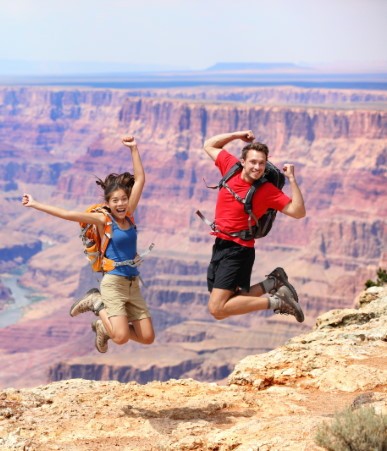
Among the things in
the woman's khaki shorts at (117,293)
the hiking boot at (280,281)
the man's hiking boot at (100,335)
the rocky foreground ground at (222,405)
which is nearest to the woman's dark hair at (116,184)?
the woman's khaki shorts at (117,293)

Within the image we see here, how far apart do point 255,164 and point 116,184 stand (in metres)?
1.46

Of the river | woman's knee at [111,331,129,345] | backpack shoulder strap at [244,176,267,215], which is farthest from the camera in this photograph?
the river

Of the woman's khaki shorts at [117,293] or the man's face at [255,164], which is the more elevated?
the man's face at [255,164]

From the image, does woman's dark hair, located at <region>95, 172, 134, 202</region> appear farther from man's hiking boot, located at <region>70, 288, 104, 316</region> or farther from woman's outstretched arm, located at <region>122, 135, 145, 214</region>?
man's hiking boot, located at <region>70, 288, 104, 316</region>

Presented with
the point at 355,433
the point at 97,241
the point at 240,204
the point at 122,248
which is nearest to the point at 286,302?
the point at 240,204

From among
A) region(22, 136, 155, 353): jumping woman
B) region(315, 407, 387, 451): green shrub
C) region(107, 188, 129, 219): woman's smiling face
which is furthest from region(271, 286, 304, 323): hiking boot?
region(315, 407, 387, 451): green shrub

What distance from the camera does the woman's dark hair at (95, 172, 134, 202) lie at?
10.5 metres

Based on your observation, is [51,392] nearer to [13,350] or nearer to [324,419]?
[324,419]

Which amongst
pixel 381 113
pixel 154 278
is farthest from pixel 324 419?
pixel 381 113

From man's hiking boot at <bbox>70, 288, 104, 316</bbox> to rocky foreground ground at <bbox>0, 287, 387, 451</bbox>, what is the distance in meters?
1.02

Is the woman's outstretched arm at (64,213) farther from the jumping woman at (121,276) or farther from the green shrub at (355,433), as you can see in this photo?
the green shrub at (355,433)

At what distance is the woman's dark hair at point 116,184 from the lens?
1045cm

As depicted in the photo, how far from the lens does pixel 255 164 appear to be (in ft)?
34.7

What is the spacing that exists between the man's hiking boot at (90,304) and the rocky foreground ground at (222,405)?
3.33ft
